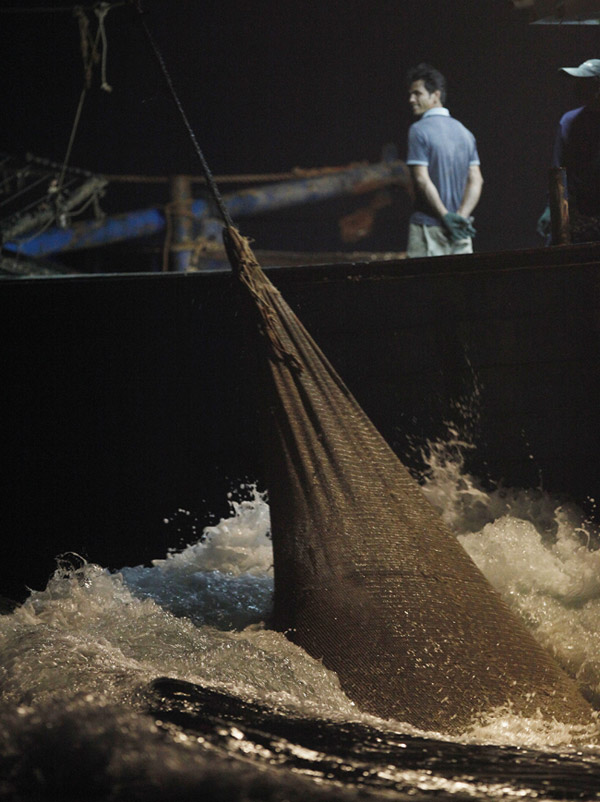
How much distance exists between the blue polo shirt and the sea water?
168 centimetres

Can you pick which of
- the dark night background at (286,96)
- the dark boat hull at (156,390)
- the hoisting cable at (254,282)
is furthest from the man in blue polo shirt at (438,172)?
the dark night background at (286,96)

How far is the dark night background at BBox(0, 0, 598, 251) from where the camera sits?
628cm

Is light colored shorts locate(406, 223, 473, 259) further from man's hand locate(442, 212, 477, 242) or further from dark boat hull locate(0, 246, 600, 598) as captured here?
dark boat hull locate(0, 246, 600, 598)

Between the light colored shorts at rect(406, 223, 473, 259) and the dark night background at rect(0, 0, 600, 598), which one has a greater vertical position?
the light colored shorts at rect(406, 223, 473, 259)

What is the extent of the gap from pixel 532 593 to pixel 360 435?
84cm

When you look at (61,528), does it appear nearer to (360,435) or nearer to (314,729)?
(360,435)

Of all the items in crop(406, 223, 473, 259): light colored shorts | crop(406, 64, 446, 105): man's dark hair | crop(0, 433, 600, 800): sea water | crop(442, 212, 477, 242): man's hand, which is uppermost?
crop(406, 64, 446, 105): man's dark hair

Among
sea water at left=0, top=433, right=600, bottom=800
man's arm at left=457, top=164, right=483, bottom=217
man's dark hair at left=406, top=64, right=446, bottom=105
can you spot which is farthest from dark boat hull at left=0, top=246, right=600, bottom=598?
man's dark hair at left=406, top=64, right=446, bottom=105

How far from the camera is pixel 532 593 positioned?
2740 mm

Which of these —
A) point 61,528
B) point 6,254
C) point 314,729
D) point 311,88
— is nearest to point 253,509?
point 61,528

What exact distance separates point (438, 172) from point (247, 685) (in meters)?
3.11

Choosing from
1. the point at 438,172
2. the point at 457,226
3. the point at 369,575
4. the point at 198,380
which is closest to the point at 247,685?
the point at 369,575

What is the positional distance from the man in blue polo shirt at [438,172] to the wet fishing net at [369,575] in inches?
71.6

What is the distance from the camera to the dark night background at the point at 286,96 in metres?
6.28
